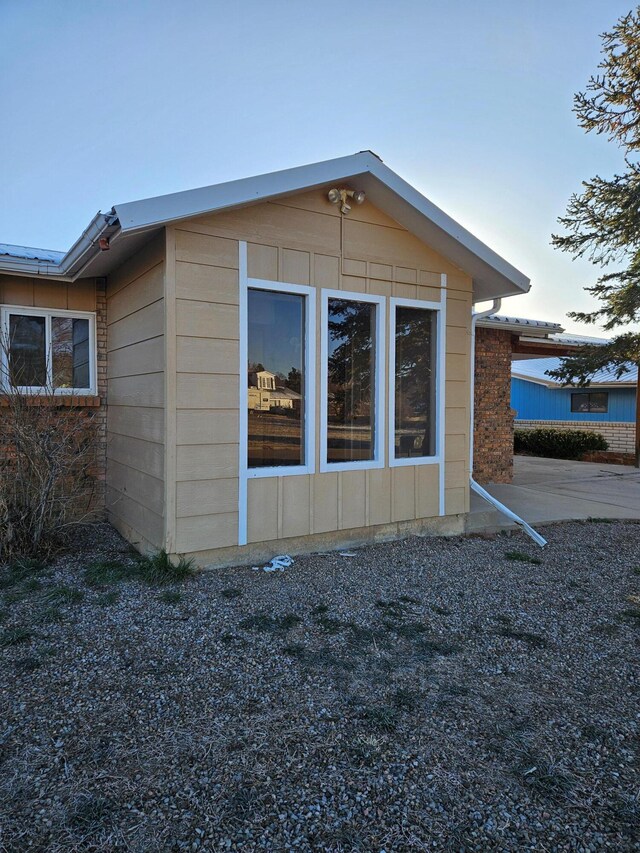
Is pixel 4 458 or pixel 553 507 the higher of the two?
pixel 4 458

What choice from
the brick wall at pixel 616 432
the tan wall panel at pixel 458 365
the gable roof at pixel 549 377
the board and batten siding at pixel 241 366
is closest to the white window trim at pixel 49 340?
the board and batten siding at pixel 241 366

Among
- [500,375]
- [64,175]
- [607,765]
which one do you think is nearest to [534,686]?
[607,765]

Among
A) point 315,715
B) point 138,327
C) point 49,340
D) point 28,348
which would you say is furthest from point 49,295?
point 315,715

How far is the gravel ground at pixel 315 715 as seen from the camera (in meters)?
1.76

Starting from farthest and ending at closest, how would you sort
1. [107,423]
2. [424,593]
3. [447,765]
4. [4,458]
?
[107,423] < [4,458] < [424,593] < [447,765]

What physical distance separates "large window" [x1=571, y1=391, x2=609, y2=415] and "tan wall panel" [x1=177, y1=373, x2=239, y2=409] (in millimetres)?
19176

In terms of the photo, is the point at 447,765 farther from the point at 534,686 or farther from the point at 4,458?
the point at 4,458

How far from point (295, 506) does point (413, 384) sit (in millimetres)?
1821

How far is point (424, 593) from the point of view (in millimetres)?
4043

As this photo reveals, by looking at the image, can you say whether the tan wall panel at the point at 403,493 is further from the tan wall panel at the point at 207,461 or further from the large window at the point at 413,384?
the tan wall panel at the point at 207,461

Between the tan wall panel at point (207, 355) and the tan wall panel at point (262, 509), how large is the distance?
3.27ft

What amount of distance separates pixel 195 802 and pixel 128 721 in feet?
2.03

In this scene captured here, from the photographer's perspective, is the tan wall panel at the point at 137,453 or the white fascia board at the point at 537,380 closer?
the tan wall panel at the point at 137,453

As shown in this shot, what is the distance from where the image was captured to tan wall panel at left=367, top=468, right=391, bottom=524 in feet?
16.6
